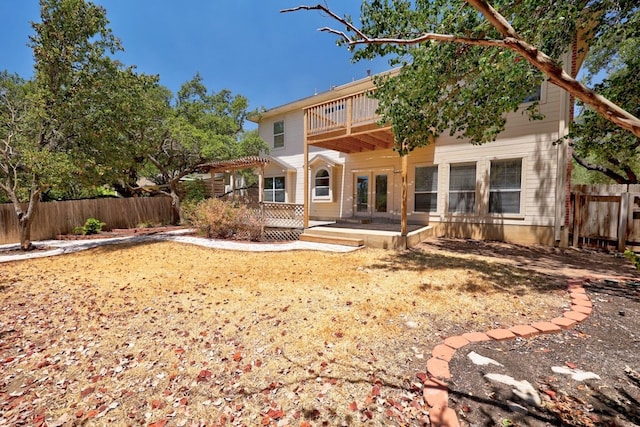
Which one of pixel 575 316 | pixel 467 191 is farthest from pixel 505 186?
pixel 575 316

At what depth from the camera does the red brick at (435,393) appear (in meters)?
1.94

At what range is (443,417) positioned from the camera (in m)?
1.81

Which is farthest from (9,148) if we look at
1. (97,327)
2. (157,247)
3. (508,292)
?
(508,292)

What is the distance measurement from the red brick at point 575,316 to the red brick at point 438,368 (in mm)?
2145

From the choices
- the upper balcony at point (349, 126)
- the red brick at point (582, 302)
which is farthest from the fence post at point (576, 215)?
the upper balcony at point (349, 126)

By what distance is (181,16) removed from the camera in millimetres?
9852

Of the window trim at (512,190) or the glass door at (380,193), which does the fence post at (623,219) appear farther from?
the glass door at (380,193)

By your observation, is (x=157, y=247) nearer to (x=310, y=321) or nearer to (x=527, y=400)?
(x=310, y=321)

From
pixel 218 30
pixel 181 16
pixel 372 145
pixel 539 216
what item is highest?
pixel 218 30

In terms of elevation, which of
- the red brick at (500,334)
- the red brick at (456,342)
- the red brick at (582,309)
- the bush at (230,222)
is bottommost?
the red brick at (456,342)

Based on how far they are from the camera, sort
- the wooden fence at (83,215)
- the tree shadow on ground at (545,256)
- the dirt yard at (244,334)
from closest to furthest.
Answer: the dirt yard at (244,334), the tree shadow on ground at (545,256), the wooden fence at (83,215)

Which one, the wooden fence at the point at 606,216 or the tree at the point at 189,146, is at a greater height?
the tree at the point at 189,146

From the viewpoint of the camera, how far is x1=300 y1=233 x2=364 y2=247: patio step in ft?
26.2

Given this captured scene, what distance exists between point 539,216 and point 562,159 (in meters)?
1.73
